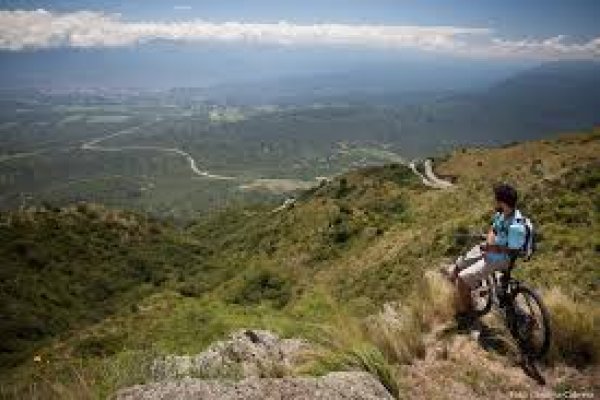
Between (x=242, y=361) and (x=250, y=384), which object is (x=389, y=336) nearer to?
(x=242, y=361)

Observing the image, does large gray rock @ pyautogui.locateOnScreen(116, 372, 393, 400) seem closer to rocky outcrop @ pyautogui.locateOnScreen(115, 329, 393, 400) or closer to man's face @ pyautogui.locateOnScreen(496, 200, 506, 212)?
rocky outcrop @ pyautogui.locateOnScreen(115, 329, 393, 400)

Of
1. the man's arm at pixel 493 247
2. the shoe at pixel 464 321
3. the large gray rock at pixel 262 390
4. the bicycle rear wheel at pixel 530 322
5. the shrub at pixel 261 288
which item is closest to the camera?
the large gray rock at pixel 262 390

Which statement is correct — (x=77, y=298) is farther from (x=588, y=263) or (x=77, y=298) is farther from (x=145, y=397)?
(x=145, y=397)

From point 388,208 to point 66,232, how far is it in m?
30.4

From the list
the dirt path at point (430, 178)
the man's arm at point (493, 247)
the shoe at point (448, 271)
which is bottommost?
the dirt path at point (430, 178)

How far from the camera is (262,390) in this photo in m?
6.25

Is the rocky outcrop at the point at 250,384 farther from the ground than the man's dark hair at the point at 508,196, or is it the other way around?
the man's dark hair at the point at 508,196

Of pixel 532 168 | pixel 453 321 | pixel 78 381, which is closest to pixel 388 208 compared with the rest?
pixel 532 168

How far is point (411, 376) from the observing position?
8398 mm

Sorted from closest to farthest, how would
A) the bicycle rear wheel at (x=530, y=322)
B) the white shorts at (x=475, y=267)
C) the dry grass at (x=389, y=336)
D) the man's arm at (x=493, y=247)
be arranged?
the dry grass at (x=389, y=336), the bicycle rear wheel at (x=530, y=322), the man's arm at (x=493, y=247), the white shorts at (x=475, y=267)

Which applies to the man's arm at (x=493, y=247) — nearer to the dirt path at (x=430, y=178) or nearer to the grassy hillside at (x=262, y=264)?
the grassy hillside at (x=262, y=264)

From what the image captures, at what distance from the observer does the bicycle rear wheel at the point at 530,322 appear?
28.1 feet

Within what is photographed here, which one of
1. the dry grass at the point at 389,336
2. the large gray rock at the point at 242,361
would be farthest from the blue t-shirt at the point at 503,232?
the large gray rock at the point at 242,361

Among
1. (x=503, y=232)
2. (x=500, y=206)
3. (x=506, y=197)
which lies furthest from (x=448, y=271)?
(x=506, y=197)
